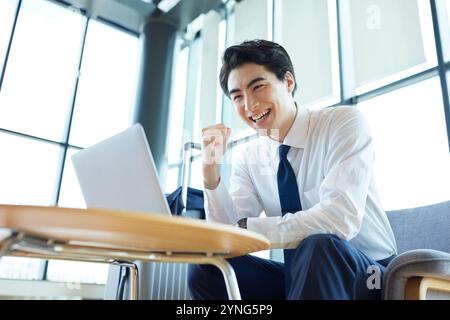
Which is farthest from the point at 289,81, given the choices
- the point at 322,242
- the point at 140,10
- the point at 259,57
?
the point at 140,10

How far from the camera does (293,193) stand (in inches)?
47.6

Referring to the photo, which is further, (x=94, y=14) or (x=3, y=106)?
(x=94, y=14)

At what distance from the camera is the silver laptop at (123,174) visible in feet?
2.80

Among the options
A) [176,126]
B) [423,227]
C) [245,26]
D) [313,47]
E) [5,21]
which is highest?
[245,26]

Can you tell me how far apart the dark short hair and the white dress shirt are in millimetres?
183

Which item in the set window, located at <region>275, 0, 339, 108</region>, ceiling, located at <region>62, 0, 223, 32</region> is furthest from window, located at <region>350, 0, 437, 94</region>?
ceiling, located at <region>62, 0, 223, 32</region>

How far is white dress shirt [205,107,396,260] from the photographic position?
0.97 m

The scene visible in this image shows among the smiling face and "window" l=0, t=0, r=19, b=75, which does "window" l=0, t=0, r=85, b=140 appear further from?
the smiling face

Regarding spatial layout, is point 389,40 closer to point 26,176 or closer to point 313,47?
point 313,47

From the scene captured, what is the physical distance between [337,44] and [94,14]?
2.88 metres

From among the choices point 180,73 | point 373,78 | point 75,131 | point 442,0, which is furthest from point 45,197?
point 442,0

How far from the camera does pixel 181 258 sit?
2.84 ft

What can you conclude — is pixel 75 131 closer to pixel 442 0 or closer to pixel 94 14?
pixel 94 14

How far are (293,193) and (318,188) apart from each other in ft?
0.28
